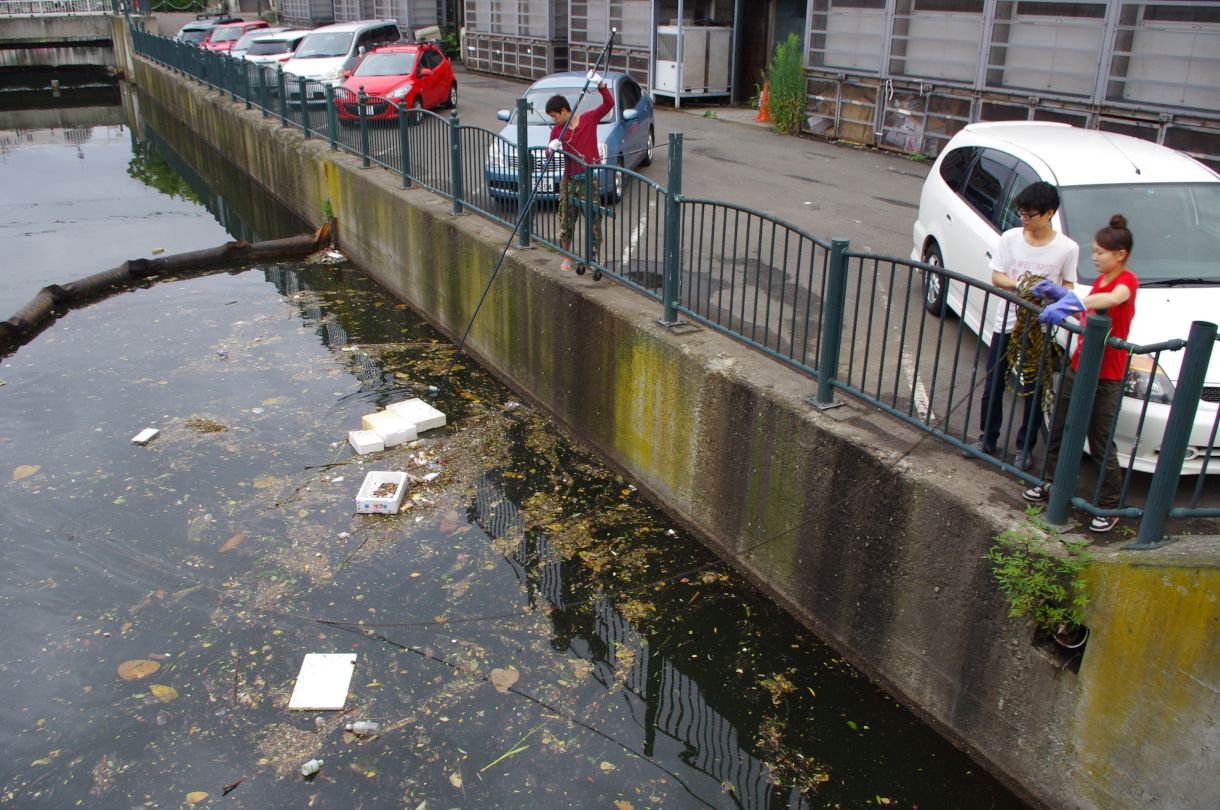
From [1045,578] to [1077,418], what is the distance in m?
0.74

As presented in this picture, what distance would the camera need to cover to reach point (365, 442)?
799 cm

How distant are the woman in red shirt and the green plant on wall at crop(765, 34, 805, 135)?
15.1m

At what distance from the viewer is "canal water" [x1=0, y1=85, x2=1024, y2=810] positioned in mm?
4770

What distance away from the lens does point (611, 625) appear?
597 centimetres

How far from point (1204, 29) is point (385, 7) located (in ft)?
110

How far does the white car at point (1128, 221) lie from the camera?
4836mm

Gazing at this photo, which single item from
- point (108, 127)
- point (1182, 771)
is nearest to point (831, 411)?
point (1182, 771)

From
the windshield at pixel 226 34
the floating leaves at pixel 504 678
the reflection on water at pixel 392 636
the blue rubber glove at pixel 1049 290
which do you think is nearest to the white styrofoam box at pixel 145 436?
the reflection on water at pixel 392 636

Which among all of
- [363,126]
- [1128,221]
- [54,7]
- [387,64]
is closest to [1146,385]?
[1128,221]

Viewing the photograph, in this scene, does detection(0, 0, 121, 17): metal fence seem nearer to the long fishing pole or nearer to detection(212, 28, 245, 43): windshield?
detection(212, 28, 245, 43): windshield

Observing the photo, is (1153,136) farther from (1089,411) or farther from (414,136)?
(1089,411)

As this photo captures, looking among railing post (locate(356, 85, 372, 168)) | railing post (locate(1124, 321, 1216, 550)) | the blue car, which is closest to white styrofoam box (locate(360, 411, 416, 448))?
the blue car

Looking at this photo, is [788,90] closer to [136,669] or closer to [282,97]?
[282,97]

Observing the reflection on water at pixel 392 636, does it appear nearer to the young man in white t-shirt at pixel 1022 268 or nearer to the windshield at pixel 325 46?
the young man in white t-shirt at pixel 1022 268
